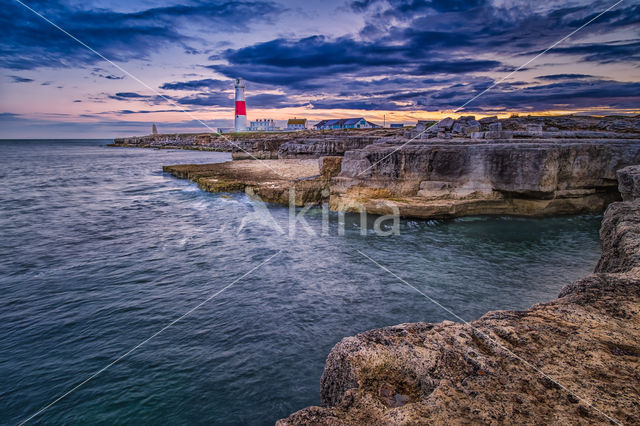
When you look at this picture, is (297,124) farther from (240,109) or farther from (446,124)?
(446,124)

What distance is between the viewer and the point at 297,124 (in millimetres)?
118812

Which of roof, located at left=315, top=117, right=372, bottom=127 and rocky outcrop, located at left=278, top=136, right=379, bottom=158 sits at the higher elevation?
roof, located at left=315, top=117, right=372, bottom=127

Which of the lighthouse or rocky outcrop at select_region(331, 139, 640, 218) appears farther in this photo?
the lighthouse

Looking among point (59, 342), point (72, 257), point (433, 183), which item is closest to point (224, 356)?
point (59, 342)

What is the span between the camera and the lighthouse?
9488 centimetres

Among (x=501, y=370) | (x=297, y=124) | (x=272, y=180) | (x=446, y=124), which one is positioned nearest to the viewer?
(x=501, y=370)

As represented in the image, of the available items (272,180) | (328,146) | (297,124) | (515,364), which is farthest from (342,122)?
(515,364)

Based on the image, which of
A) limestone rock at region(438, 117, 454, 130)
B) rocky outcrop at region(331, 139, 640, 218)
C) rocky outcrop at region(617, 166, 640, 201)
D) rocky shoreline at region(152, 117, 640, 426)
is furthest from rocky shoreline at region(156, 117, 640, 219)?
limestone rock at region(438, 117, 454, 130)

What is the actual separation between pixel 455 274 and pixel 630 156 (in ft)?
36.0

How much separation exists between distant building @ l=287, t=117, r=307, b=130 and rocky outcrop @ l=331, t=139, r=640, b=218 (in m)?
105

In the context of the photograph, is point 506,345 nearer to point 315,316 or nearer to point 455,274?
point 315,316

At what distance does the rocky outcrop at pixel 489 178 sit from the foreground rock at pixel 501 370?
39.9 feet

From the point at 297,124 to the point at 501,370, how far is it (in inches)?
4737

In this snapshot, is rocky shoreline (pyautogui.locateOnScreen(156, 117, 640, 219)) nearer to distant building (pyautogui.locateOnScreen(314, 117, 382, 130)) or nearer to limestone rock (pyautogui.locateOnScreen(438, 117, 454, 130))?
limestone rock (pyautogui.locateOnScreen(438, 117, 454, 130))
